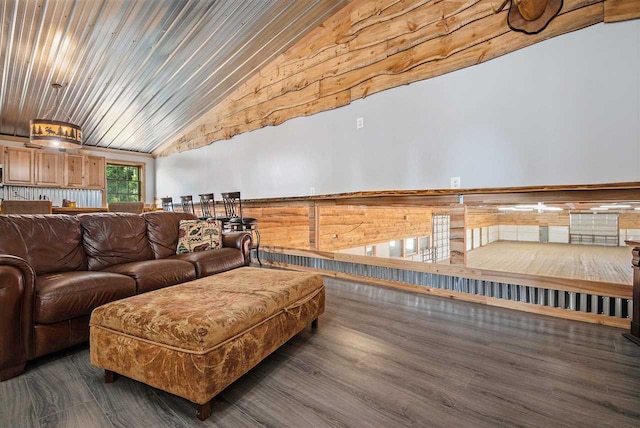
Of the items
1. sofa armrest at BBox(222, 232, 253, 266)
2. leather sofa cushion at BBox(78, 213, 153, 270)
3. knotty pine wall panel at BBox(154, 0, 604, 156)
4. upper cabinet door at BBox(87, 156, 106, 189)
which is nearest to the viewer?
leather sofa cushion at BBox(78, 213, 153, 270)

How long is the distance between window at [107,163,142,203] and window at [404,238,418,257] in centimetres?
773

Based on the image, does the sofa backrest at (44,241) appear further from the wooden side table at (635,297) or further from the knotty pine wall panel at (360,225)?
the wooden side table at (635,297)

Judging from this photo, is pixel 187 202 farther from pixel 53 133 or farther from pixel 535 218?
pixel 535 218

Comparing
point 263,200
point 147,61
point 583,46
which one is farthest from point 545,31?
point 147,61

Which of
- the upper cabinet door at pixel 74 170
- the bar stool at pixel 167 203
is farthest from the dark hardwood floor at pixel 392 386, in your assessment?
the upper cabinet door at pixel 74 170

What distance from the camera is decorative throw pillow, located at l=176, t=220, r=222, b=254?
10.8ft

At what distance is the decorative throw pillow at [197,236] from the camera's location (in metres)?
3.30

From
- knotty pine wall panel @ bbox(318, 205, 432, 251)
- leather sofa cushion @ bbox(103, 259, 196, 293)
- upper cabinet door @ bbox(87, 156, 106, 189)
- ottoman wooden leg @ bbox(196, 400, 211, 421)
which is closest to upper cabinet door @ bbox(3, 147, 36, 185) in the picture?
upper cabinet door @ bbox(87, 156, 106, 189)

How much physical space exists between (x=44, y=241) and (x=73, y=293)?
84cm

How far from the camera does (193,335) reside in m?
1.30

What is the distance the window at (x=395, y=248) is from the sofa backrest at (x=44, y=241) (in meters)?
3.86

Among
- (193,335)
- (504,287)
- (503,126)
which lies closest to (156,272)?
(193,335)

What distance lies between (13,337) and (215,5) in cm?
367

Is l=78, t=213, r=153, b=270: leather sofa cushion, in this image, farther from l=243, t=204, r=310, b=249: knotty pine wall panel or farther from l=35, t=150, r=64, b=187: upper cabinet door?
l=35, t=150, r=64, b=187: upper cabinet door
